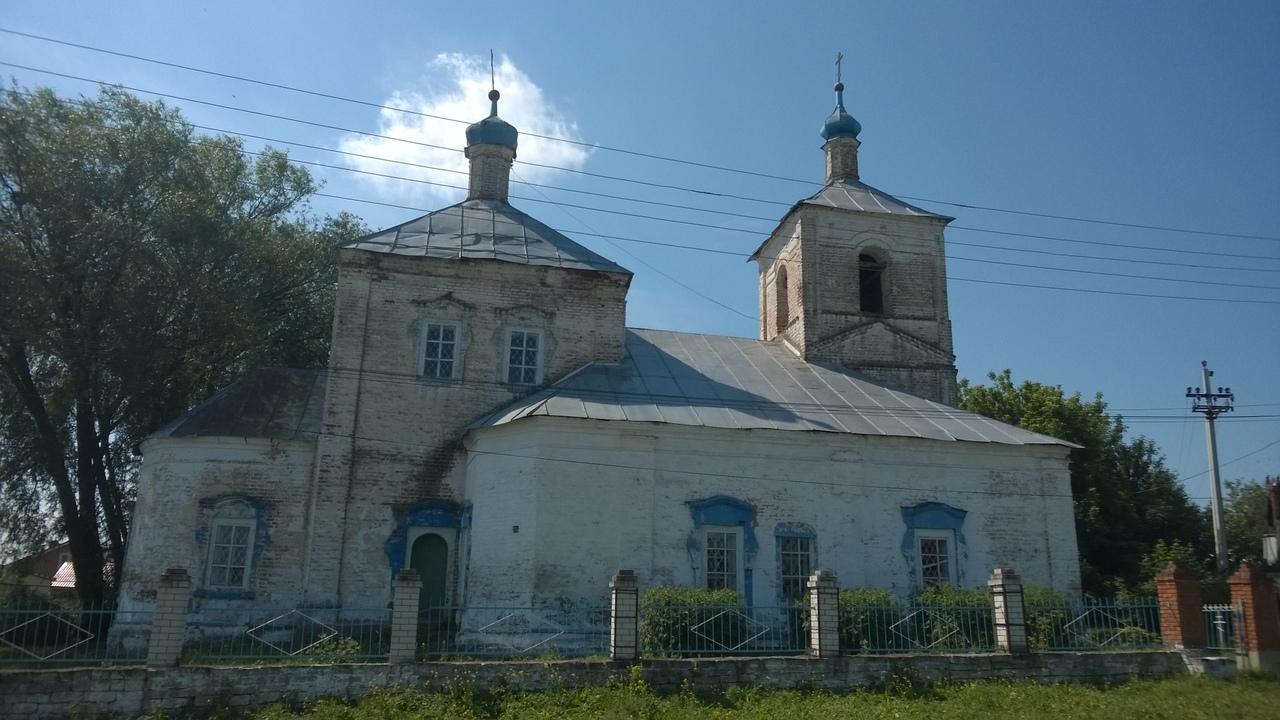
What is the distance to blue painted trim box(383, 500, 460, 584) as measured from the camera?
14516 millimetres

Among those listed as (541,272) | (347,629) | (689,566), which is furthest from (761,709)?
(541,272)

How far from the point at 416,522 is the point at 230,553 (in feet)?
9.53

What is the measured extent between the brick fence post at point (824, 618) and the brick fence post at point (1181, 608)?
195 inches

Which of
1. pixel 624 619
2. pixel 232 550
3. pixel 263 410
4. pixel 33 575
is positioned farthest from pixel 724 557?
pixel 33 575

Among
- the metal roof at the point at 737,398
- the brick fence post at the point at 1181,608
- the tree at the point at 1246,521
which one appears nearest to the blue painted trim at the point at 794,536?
the metal roof at the point at 737,398

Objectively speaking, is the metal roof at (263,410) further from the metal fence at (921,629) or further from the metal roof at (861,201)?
the metal roof at (861,201)

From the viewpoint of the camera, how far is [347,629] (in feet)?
45.8

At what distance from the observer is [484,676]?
381 inches

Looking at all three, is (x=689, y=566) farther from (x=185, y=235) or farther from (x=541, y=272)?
(x=185, y=235)

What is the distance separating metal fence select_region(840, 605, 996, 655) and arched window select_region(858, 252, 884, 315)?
9.03 metres

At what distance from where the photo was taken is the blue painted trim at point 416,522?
1452 centimetres

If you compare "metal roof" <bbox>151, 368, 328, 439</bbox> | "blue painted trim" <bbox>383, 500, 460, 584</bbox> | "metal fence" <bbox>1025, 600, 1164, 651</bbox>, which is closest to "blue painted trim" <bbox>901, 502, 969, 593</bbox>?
"metal fence" <bbox>1025, 600, 1164, 651</bbox>

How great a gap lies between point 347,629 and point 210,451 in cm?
364

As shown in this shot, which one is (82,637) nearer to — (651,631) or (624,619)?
(651,631)
